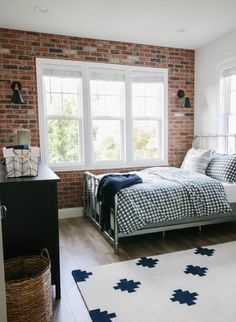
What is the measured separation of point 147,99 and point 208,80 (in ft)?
3.40

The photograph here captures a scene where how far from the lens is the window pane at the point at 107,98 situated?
432 centimetres

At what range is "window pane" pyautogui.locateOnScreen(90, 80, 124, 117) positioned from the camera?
14.2 ft

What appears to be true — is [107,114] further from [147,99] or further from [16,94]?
[16,94]

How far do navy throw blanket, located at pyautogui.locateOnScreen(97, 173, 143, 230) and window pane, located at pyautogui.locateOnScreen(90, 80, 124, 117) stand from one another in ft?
4.98

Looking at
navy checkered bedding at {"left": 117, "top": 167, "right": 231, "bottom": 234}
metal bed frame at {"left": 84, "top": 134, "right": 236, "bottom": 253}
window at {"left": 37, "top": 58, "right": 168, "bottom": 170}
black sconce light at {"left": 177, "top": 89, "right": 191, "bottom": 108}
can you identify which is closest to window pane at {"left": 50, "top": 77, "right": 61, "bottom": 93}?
window at {"left": 37, "top": 58, "right": 168, "bottom": 170}

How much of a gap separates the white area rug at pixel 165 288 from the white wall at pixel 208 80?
238 centimetres

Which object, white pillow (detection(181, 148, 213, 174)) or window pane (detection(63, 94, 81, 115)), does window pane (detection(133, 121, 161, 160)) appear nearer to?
white pillow (detection(181, 148, 213, 174))

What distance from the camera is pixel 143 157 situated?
4.71 metres

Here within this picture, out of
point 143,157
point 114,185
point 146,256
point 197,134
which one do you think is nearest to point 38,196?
point 114,185

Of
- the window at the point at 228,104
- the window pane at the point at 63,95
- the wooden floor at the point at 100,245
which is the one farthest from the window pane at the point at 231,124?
the window pane at the point at 63,95

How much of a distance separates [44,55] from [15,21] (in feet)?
1.92

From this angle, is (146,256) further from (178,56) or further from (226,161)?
(178,56)

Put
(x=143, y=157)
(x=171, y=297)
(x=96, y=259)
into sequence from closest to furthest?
(x=171, y=297) → (x=96, y=259) → (x=143, y=157)

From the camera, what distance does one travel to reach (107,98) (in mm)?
4410
